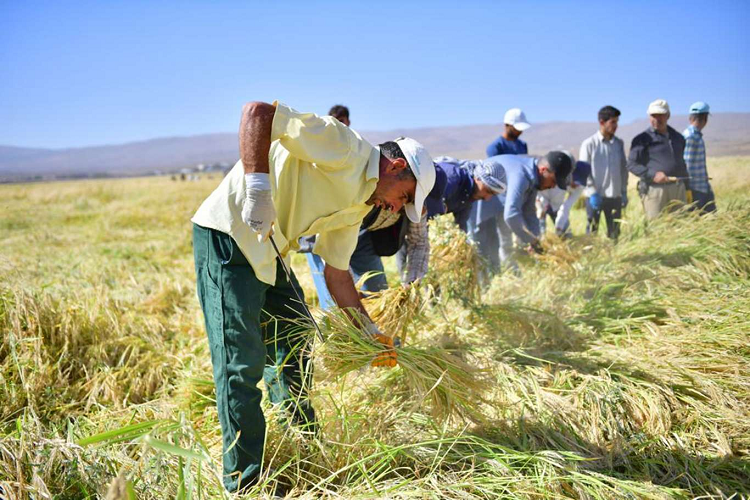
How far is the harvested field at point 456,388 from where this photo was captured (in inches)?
78.3

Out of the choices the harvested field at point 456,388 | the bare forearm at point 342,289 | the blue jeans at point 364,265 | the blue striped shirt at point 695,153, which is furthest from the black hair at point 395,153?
the blue striped shirt at point 695,153

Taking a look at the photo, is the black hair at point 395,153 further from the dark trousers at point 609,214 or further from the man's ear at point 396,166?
the dark trousers at point 609,214

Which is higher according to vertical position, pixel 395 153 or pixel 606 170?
pixel 395 153

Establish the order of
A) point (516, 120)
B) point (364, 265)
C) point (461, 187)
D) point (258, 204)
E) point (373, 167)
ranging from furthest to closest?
point (516, 120) < point (461, 187) < point (364, 265) < point (373, 167) < point (258, 204)

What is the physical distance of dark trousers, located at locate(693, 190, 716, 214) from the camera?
17.7 ft

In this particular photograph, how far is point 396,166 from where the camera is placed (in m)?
2.19

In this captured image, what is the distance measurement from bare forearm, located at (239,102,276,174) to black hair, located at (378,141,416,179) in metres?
0.54

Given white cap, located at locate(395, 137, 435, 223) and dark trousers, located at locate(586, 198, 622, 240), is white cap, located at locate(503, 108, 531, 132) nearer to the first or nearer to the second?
dark trousers, located at locate(586, 198, 622, 240)

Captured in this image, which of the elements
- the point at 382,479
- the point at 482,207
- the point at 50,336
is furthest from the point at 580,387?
the point at 50,336

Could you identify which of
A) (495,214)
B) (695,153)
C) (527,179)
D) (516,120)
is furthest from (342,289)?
(695,153)

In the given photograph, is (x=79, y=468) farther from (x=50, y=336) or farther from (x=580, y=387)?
(x=580, y=387)

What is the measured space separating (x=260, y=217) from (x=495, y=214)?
3.43m

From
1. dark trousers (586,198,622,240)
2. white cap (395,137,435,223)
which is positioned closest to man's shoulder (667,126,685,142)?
dark trousers (586,198,622,240)

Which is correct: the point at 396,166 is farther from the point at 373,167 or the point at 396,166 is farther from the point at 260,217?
the point at 260,217
